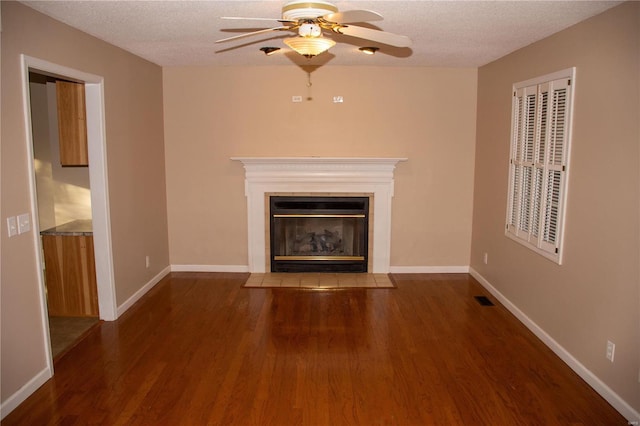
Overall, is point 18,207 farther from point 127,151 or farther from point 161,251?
point 161,251

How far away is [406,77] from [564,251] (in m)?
2.72

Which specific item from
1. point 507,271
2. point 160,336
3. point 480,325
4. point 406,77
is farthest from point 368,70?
point 160,336

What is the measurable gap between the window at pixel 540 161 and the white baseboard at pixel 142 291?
3693 mm

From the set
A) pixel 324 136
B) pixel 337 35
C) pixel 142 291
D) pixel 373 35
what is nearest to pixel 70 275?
pixel 142 291

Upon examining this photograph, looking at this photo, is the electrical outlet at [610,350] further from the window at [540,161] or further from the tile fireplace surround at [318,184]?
the tile fireplace surround at [318,184]

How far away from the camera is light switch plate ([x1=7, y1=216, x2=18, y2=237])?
2.74 meters

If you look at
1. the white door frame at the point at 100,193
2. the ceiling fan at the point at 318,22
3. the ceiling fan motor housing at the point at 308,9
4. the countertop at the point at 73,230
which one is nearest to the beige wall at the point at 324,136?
the countertop at the point at 73,230

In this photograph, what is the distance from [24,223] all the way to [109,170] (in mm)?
1232

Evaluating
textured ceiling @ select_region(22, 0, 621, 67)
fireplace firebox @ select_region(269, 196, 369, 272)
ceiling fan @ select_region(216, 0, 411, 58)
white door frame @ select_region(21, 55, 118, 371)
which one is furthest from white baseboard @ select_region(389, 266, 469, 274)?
ceiling fan @ select_region(216, 0, 411, 58)

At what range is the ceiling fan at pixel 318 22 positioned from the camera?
2304 millimetres

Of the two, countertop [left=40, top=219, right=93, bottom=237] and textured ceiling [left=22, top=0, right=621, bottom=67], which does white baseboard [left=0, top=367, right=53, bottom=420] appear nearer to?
countertop [left=40, top=219, right=93, bottom=237]

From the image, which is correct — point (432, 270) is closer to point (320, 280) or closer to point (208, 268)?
point (320, 280)

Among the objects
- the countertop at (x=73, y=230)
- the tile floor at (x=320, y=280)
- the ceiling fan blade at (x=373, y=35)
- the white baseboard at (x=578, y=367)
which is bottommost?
the white baseboard at (x=578, y=367)

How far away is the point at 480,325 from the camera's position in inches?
161
